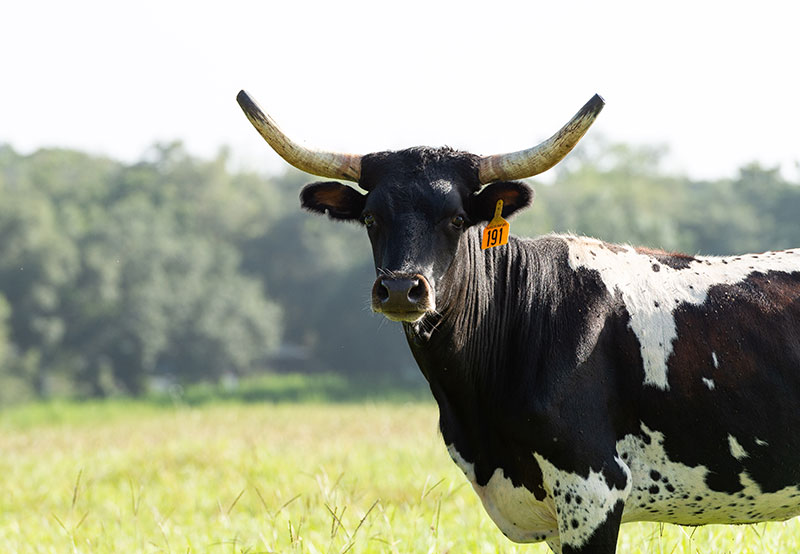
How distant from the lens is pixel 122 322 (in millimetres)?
57938

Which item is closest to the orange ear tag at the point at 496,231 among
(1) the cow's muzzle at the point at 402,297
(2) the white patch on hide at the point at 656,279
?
(2) the white patch on hide at the point at 656,279

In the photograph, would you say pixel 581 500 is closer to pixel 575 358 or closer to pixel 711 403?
pixel 575 358

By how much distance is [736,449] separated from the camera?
194 inches

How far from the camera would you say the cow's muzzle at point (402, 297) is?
4.53 meters

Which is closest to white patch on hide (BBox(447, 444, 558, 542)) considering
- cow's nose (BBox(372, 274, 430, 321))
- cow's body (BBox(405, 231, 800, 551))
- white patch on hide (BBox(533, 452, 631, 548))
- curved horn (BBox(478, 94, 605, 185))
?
cow's body (BBox(405, 231, 800, 551))

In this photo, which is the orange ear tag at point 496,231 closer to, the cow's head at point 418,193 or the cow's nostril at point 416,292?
the cow's head at point 418,193

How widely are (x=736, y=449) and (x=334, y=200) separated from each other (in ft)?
8.58

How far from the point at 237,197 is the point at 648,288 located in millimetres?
78917

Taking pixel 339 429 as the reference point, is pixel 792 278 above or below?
above

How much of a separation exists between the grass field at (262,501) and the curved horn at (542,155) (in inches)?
77.1

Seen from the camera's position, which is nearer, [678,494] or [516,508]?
[678,494]

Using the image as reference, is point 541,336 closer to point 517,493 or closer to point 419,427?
point 517,493

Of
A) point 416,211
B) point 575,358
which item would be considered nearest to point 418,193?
point 416,211

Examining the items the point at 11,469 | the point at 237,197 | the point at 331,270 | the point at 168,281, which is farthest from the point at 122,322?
the point at 11,469
